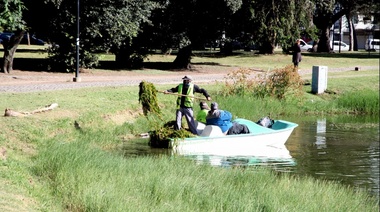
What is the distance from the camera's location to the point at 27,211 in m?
11.5

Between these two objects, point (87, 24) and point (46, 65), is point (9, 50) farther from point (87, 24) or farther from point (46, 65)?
point (46, 65)

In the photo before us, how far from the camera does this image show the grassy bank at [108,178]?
1291 centimetres

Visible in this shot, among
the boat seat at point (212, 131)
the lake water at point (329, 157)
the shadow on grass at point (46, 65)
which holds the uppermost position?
the shadow on grass at point (46, 65)

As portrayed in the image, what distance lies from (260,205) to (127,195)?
2210 millimetres

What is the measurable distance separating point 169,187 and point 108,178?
113 cm

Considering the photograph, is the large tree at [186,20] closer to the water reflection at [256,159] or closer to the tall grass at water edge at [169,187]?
the water reflection at [256,159]

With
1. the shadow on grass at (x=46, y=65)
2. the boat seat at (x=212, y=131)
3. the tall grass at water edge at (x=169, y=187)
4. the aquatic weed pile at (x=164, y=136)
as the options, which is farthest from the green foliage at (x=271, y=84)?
the tall grass at water edge at (x=169, y=187)

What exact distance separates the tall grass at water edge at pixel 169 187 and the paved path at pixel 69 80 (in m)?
10.9

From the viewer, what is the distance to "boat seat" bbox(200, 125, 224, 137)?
2198cm

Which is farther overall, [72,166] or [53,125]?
[53,125]

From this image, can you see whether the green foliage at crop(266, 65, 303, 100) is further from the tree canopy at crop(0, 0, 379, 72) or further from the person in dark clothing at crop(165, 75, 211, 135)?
the person in dark clothing at crop(165, 75, 211, 135)

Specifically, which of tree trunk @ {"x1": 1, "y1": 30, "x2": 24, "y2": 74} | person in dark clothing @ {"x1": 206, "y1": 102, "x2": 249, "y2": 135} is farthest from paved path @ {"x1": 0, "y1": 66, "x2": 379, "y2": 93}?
person in dark clothing @ {"x1": 206, "y1": 102, "x2": 249, "y2": 135}

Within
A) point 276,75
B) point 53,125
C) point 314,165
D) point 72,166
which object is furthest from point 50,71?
point 72,166

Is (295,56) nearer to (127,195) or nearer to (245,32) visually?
(245,32)
